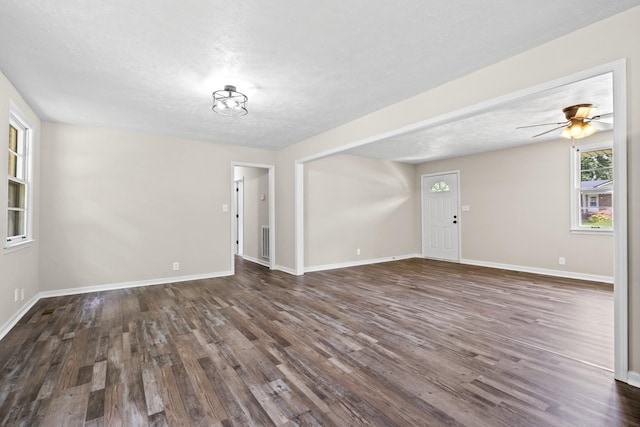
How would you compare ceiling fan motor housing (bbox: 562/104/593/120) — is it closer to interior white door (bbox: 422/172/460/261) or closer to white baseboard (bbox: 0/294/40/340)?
interior white door (bbox: 422/172/460/261)

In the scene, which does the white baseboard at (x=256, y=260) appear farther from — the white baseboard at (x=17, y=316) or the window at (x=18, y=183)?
the window at (x=18, y=183)

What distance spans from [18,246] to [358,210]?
539 cm

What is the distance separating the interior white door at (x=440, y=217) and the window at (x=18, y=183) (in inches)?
293

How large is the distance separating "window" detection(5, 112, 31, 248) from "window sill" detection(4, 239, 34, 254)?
4 centimetres

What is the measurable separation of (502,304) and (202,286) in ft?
14.0

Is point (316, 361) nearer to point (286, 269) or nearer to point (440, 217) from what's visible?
point (286, 269)

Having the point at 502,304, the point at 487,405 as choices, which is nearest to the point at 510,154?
the point at 502,304

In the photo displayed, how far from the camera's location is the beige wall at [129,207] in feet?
13.5

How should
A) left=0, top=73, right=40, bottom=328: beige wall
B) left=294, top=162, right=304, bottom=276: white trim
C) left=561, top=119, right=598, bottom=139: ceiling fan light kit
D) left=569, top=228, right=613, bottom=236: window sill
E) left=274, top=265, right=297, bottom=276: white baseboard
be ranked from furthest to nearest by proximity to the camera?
left=274, top=265, right=297, bottom=276: white baseboard, left=294, top=162, right=304, bottom=276: white trim, left=569, top=228, right=613, bottom=236: window sill, left=561, top=119, right=598, bottom=139: ceiling fan light kit, left=0, top=73, right=40, bottom=328: beige wall

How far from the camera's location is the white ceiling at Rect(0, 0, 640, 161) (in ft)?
6.18

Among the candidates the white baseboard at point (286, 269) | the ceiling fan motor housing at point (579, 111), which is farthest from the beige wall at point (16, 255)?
the ceiling fan motor housing at point (579, 111)

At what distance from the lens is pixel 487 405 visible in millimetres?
1717

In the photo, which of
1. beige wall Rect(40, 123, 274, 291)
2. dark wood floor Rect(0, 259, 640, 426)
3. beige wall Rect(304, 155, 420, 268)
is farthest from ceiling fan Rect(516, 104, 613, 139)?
beige wall Rect(40, 123, 274, 291)

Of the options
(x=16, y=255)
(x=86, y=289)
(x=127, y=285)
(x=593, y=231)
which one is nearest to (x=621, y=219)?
(x=593, y=231)
